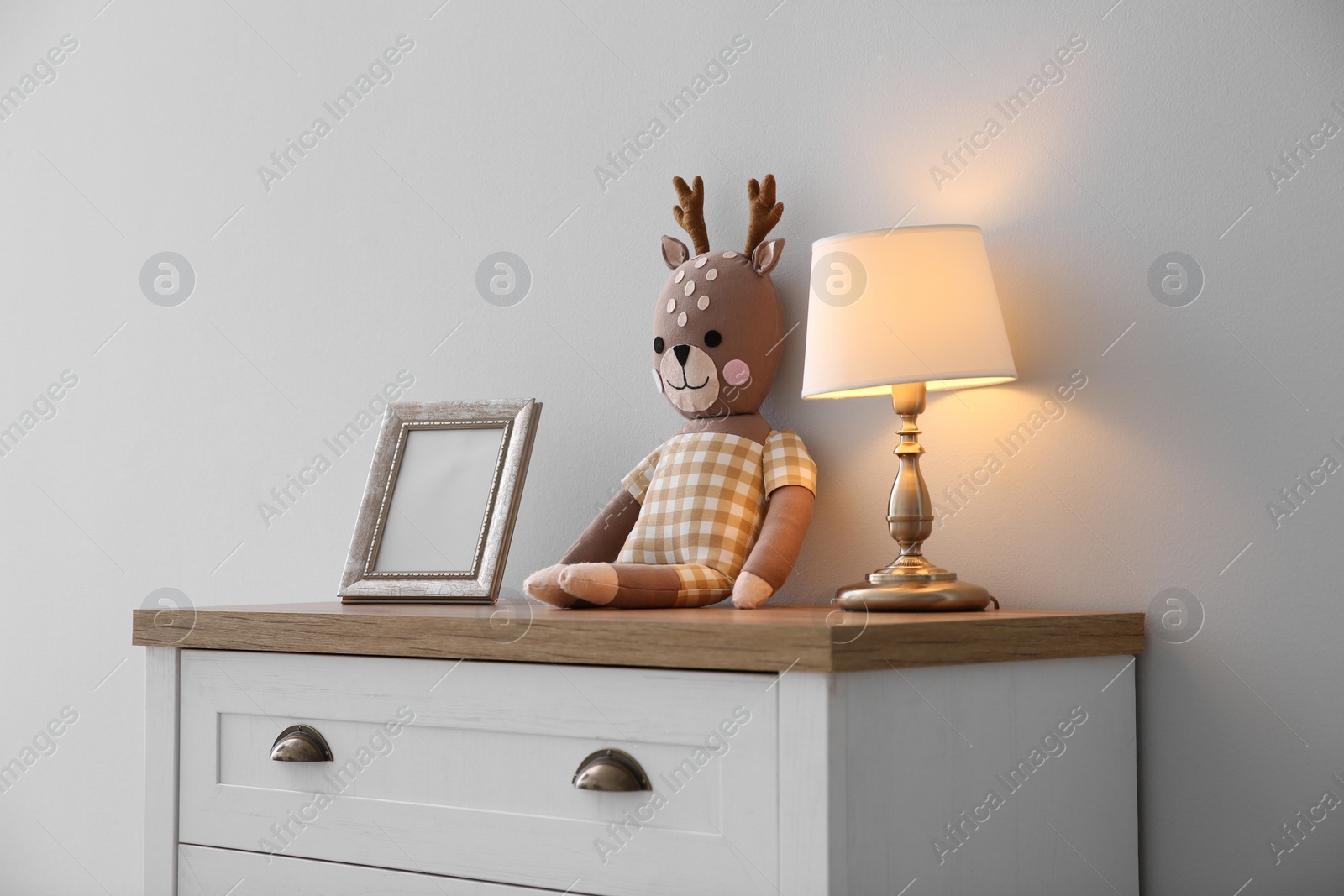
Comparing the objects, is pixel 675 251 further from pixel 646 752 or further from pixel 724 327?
pixel 646 752

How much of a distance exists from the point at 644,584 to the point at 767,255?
0.44m

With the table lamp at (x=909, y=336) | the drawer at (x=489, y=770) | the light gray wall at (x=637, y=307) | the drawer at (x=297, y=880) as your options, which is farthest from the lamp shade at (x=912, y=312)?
the drawer at (x=297, y=880)

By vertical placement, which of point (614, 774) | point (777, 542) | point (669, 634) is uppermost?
point (777, 542)

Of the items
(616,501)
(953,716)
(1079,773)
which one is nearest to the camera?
(953,716)

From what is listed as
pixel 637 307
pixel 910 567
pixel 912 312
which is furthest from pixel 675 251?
pixel 910 567

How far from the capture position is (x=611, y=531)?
1535mm

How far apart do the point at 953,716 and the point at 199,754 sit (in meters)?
0.80

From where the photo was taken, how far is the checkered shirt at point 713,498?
4.58ft

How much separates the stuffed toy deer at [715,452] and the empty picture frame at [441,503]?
0.37 feet

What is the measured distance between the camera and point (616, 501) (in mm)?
1543

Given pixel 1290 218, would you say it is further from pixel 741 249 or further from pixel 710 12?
pixel 710 12

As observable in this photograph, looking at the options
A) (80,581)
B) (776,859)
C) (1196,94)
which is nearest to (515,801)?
(776,859)

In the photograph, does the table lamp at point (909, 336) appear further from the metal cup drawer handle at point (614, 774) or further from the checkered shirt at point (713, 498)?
the metal cup drawer handle at point (614, 774)

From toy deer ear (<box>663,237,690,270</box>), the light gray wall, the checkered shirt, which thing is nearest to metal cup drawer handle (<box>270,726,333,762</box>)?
the checkered shirt
